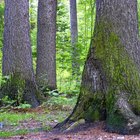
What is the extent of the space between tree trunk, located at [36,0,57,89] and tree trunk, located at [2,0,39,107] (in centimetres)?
221

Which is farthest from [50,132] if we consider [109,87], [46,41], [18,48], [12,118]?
[46,41]

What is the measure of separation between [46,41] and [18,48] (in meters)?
2.50

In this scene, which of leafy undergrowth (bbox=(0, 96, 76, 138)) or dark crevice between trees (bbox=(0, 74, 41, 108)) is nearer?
leafy undergrowth (bbox=(0, 96, 76, 138))

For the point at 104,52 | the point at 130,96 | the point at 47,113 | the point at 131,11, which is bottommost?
the point at 47,113

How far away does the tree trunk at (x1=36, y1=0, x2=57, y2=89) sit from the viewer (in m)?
12.3

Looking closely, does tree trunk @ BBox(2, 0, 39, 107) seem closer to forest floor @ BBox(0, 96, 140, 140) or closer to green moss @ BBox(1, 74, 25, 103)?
green moss @ BBox(1, 74, 25, 103)

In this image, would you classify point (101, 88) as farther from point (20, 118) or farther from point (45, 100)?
point (45, 100)

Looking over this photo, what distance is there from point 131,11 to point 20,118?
3627 millimetres

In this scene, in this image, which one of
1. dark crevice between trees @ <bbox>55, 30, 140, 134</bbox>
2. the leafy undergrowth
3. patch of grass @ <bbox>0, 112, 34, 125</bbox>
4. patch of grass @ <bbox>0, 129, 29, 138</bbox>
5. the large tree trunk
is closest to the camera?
dark crevice between trees @ <bbox>55, 30, 140, 134</bbox>

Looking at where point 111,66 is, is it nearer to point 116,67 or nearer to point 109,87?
point 116,67

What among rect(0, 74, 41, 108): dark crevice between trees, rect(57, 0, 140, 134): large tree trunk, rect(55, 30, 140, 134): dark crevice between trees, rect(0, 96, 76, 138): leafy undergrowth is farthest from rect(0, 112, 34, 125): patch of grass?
rect(57, 0, 140, 134): large tree trunk

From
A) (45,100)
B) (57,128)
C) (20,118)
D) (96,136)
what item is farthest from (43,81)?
(96,136)

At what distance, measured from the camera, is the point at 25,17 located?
33.3 ft

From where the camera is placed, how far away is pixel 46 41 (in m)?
12.4
